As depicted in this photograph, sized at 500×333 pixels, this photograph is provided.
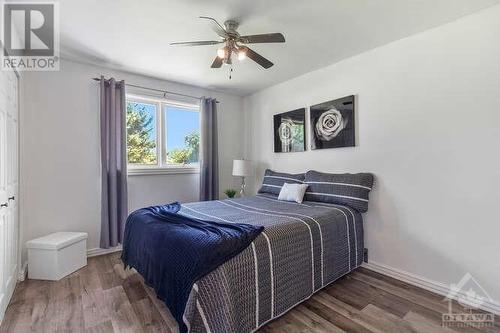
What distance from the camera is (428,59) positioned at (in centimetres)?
231

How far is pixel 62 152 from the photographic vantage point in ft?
9.58

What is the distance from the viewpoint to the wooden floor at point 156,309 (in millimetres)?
1754

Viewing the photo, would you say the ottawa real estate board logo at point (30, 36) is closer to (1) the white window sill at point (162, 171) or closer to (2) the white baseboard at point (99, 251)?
(1) the white window sill at point (162, 171)

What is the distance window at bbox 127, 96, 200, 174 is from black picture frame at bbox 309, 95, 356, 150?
76.4 inches

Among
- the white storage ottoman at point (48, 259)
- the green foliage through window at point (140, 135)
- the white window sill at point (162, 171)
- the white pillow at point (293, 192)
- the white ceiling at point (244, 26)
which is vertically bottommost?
the white storage ottoman at point (48, 259)

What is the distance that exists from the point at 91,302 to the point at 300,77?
358 centimetres

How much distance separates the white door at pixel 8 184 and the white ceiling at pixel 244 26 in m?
0.79

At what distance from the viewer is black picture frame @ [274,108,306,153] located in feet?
11.6

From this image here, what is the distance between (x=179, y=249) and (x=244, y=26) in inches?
78.8

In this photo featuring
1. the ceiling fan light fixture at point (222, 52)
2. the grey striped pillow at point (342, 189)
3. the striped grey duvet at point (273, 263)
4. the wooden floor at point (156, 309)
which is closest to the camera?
the striped grey duvet at point (273, 263)

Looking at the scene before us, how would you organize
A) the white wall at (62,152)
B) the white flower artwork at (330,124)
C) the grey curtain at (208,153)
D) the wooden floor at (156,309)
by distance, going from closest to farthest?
the wooden floor at (156,309)
the white wall at (62,152)
the white flower artwork at (330,124)
the grey curtain at (208,153)

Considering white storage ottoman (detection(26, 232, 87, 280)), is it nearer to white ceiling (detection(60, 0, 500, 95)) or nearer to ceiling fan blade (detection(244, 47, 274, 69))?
white ceiling (detection(60, 0, 500, 95))

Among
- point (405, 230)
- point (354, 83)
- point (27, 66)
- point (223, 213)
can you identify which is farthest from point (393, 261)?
point (27, 66)

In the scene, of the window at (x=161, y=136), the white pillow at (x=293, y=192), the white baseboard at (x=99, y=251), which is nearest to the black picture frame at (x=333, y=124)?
the white pillow at (x=293, y=192)
